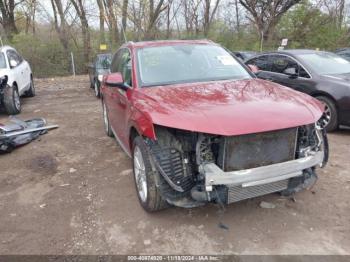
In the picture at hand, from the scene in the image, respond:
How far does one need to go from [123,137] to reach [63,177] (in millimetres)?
1070

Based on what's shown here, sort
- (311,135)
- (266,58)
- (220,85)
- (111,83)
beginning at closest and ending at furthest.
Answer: (311,135) < (220,85) < (111,83) < (266,58)

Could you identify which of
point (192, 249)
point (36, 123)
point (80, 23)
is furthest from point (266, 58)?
point (80, 23)

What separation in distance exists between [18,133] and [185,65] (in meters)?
3.56

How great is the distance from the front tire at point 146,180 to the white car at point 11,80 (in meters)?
6.01

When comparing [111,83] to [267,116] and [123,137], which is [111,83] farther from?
[267,116]

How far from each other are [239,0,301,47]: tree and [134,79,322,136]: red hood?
75.5 ft

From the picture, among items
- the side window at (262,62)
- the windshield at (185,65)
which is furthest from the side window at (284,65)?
the windshield at (185,65)

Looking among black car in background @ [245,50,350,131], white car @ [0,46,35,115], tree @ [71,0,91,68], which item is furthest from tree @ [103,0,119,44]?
black car in background @ [245,50,350,131]

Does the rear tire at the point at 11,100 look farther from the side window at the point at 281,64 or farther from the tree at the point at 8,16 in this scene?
the tree at the point at 8,16

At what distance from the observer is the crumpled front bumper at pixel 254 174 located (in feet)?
9.25

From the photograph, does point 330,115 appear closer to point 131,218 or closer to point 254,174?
point 254,174

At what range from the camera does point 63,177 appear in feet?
15.4

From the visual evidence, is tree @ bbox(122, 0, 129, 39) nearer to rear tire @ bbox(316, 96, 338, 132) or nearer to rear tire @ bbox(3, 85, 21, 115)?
rear tire @ bbox(3, 85, 21, 115)

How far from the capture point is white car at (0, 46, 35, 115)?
838cm
